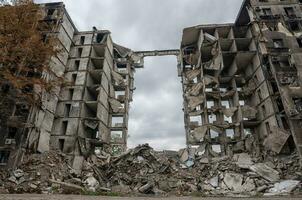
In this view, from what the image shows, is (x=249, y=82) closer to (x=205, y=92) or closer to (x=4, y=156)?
(x=205, y=92)

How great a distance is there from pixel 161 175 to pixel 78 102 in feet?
49.7

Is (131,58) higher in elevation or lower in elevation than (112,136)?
higher

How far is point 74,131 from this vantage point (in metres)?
27.5

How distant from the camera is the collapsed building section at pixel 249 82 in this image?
24406 millimetres

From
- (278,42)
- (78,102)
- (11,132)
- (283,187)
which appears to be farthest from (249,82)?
(11,132)

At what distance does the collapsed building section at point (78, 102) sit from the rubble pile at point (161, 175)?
2288 mm

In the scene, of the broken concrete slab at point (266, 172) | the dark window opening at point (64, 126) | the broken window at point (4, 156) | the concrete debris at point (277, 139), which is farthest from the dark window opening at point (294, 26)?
the broken window at point (4, 156)

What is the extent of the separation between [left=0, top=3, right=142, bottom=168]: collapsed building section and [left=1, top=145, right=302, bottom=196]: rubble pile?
7.51 ft

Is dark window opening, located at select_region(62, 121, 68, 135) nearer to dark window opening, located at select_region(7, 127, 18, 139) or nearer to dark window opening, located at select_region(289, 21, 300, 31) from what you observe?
dark window opening, located at select_region(7, 127, 18, 139)

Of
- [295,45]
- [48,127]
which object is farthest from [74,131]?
[295,45]

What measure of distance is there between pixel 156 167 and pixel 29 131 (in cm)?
1289

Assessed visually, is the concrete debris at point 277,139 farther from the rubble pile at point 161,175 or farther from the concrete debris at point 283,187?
the concrete debris at point 283,187

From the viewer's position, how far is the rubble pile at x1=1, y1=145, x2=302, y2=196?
17797 mm

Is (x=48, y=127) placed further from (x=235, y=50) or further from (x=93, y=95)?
(x=235, y=50)
